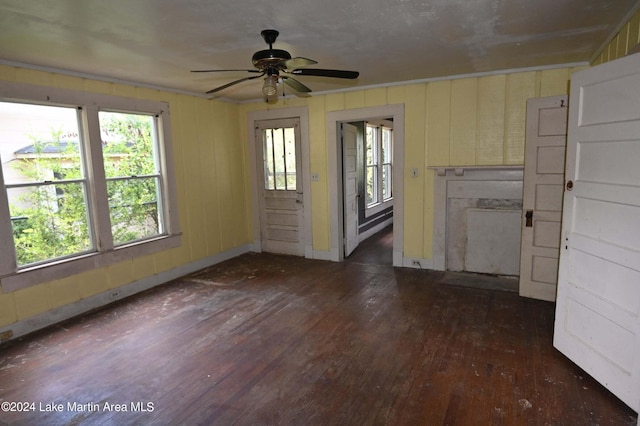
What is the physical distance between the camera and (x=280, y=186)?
5.86 metres

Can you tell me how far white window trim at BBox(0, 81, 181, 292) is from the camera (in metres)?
3.25

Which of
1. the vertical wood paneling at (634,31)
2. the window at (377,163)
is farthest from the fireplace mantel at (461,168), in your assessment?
the window at (377,163)

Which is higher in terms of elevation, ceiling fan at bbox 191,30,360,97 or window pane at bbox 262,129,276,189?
ceiling fan at bbox 191,30,360,97

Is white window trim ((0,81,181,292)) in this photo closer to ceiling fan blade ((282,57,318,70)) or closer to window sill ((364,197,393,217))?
ceiling fan blade ((282,57,318,70))

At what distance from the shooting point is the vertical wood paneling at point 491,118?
4.29 meters

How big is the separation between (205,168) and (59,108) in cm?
197

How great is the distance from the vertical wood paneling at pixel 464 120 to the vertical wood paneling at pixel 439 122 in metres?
0.06

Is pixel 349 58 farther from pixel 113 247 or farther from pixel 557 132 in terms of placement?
pixel 113 247

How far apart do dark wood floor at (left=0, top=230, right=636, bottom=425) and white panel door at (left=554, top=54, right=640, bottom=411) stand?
0.21 m

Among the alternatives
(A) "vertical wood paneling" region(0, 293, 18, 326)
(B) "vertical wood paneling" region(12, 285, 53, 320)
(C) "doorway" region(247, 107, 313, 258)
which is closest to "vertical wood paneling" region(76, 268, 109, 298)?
(B) "vertical wood paneling" region(12, 285, 53, 320)

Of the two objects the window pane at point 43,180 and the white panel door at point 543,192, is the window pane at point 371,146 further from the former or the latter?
the window pane at point 43,180

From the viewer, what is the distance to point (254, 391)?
244 cm

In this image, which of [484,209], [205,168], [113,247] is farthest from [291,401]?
[205,168]

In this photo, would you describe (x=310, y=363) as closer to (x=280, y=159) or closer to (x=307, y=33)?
(x=307, y=33)
